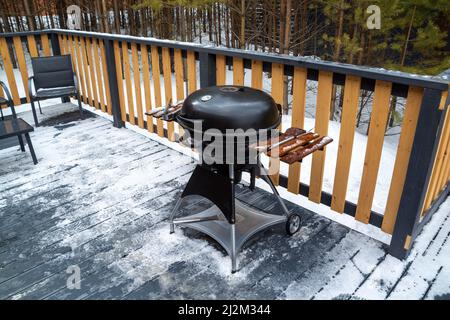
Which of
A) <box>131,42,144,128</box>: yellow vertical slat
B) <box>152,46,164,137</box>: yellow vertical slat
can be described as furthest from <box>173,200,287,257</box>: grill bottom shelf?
<box>131,42,144,128</box>: yellow vertical slat

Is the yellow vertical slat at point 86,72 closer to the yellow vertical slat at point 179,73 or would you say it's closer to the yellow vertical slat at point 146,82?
the yellow vertical slat at point 146,82

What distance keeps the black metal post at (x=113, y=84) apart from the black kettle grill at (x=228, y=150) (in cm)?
199

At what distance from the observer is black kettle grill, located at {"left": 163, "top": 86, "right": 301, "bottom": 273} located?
186 cm

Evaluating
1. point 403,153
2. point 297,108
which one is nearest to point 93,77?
point 297,108

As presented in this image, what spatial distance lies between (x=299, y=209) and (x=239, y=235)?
618 millimetres

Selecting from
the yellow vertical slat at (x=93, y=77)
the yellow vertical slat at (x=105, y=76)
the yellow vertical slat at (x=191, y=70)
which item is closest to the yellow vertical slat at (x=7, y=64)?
the yellow vertical slat at (x=93, y=77)

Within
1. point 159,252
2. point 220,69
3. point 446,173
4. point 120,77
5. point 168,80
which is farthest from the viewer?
point 120,77

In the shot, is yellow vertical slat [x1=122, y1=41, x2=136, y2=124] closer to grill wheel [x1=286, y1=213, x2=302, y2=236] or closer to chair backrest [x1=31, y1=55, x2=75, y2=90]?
chair backrest [x1=31, y1=55, x2=75, y2=90]

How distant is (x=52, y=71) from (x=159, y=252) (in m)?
3.53

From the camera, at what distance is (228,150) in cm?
190

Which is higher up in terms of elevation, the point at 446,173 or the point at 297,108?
the point at 297,108

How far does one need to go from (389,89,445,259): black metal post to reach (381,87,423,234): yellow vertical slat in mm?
58

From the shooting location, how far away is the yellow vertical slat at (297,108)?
2.36 meters

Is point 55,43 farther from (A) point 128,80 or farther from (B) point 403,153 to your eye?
(B) point 403,153
